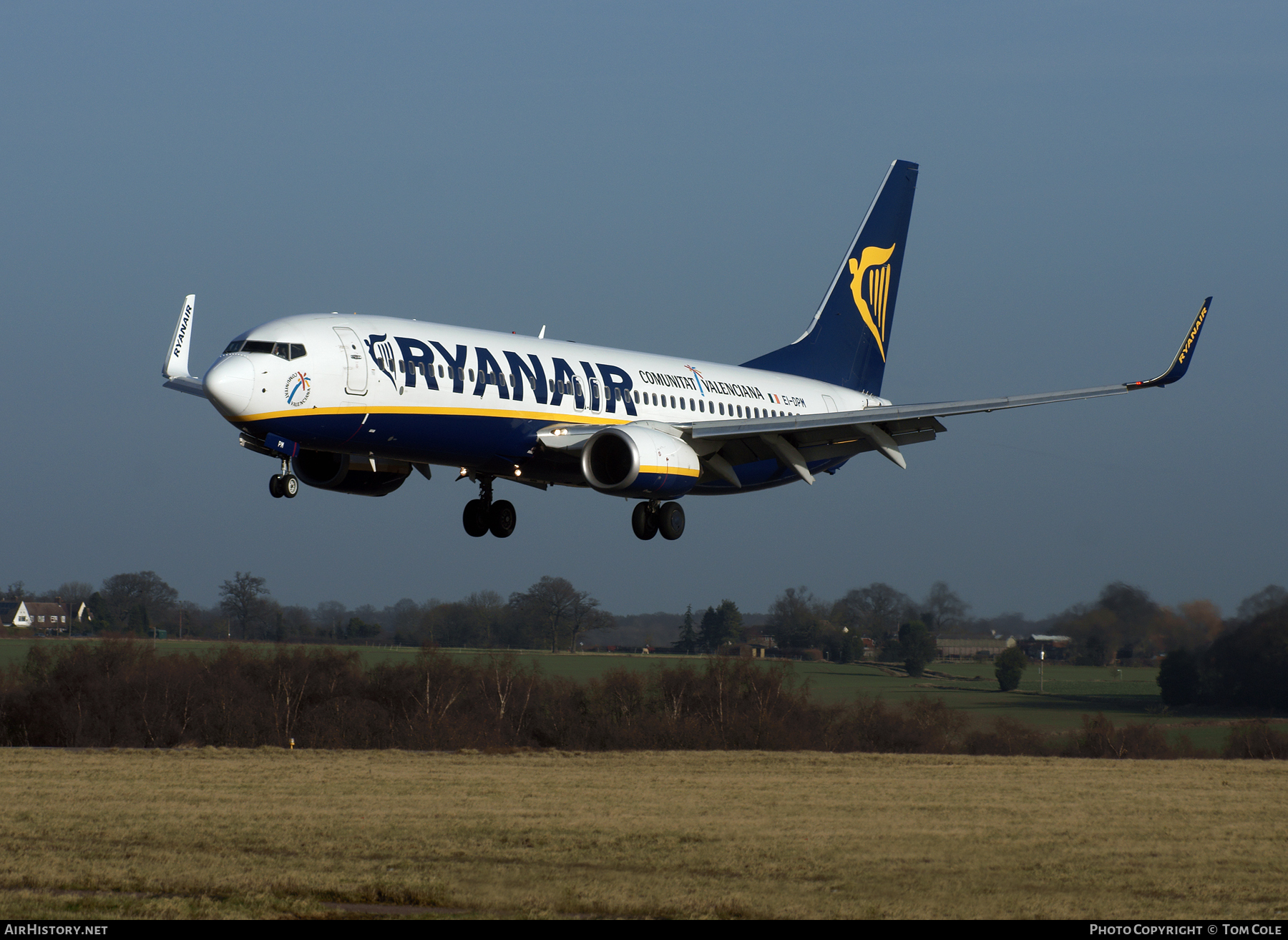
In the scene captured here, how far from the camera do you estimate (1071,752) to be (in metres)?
103

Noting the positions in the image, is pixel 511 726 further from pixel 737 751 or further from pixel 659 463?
pixel 659 463

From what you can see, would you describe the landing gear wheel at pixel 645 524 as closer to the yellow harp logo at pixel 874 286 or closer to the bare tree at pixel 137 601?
the yellow harp logo at pixel 874 286

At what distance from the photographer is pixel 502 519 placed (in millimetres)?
40281

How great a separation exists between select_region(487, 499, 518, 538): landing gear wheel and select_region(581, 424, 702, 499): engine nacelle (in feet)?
16.7

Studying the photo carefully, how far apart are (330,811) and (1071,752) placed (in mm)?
60454

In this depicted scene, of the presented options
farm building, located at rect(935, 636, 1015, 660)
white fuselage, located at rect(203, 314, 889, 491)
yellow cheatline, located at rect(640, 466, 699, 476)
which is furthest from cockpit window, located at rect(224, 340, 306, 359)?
farm building, located at rect(935, 636, 1015, 660)

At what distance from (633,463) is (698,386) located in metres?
7.69

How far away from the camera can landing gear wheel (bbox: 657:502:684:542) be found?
38125mm

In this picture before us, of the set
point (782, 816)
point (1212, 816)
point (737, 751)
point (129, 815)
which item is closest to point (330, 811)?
point (129, 815)

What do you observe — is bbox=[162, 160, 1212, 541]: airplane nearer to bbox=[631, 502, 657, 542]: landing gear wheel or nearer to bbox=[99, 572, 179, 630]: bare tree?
bbox=[631, 502, 657, 542]: landing gear wheel

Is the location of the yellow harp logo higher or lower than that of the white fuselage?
higher

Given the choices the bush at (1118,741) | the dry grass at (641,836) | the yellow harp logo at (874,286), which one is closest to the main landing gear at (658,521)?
the dry grass at (641,836)

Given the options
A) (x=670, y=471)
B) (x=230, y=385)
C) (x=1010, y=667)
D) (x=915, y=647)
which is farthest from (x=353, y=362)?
(x=915, y=647)

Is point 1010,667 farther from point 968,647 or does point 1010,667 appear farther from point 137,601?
point 137,601
